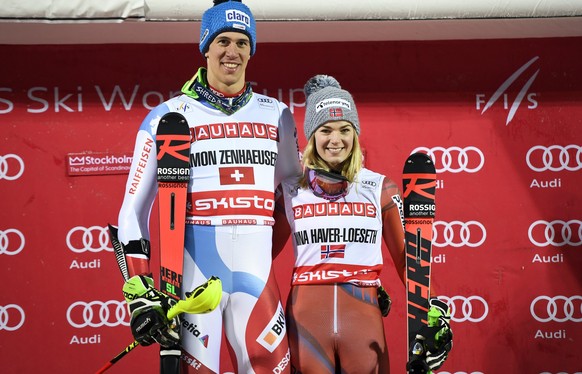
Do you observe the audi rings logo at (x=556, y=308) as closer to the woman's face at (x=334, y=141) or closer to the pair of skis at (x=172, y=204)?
the woman's face at (x=334, y=141)

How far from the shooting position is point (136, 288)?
317 cm

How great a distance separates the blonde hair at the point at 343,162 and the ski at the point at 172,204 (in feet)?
1.95

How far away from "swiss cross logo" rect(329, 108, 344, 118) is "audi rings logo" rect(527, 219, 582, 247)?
2154mm

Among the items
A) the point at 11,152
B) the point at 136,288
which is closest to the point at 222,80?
the point at 136,288

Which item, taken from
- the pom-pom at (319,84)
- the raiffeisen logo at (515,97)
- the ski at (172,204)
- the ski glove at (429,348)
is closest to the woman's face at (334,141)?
the pom-pom at (319,84)

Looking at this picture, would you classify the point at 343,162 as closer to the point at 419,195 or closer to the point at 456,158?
the point at 419,195

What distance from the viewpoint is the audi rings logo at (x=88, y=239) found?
5.18 m

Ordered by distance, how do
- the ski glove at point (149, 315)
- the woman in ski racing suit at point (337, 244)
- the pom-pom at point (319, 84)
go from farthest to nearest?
the pom-pom at point (319, 84), the woman in ski racing suit at point (337, 244), the ski glove at point (149, 315)

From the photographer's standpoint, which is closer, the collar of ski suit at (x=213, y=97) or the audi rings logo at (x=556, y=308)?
the collar of ski suit at (x=213, y=97)

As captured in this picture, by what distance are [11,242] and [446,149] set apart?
2.64m

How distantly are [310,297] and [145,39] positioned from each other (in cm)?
231

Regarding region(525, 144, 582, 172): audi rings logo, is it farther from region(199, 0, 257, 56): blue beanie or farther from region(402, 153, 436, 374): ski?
region(199, 0, 257, 56): blue beanie

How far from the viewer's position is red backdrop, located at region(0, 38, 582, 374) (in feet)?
17.0

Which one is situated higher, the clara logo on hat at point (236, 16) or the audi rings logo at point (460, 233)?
the clara logo on hat at point (236, 16)
